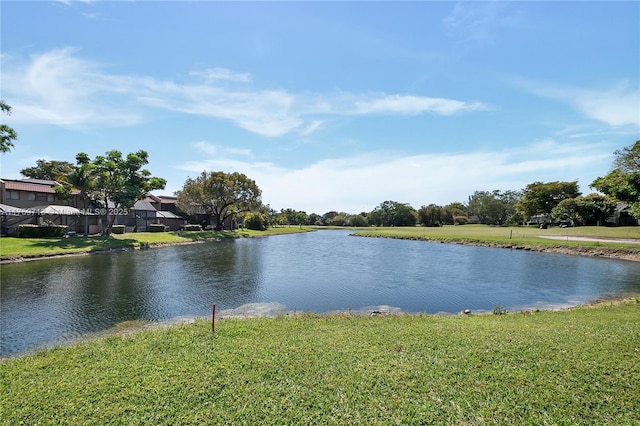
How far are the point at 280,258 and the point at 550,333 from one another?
24.7 m

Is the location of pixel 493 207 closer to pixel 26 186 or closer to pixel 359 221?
pixel 359 221

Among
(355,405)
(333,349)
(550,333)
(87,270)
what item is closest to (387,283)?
(550,333)

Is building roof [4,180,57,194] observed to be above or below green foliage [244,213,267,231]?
above

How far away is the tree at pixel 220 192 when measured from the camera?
5603 cm

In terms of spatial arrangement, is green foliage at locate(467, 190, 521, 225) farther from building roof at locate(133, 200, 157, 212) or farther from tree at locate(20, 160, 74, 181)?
tree at locate(20, 160, 74, 181)

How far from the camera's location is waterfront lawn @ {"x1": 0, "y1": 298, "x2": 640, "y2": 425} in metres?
4.91

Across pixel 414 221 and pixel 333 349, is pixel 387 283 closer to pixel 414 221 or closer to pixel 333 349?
pixel 333 349

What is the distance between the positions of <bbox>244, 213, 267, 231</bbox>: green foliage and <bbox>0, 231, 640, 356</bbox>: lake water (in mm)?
46739

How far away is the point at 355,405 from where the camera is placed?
202 inches

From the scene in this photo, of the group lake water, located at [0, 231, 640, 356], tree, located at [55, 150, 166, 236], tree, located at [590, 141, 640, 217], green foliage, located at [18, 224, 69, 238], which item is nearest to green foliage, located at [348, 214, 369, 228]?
tree, located at [590, 141, 640, 217]

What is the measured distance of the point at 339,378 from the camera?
595cm

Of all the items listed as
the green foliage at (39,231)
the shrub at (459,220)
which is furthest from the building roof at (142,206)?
the shrub at (459,220)

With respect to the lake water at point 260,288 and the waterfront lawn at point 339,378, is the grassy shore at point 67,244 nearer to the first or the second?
the lake water at point 260,288

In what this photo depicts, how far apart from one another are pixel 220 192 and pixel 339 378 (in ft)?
177
